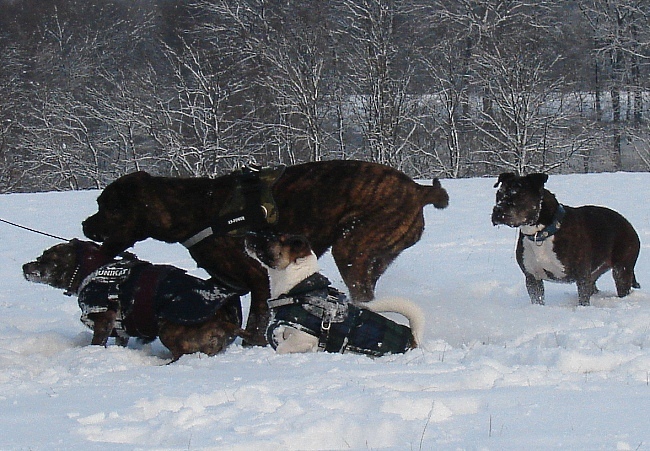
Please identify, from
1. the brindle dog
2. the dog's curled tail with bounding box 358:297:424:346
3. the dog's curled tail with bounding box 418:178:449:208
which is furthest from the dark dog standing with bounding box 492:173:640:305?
the dog's curled tail with bounding box 358:297:424:346

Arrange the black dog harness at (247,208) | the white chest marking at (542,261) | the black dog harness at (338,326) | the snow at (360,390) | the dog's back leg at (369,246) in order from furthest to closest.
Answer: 1. the white chest marking at (542,261)
2. the dog's back leg at (369,246)
3. the black dog harness at (247,208)
4. the black dog harness at (338,326)
5. the snow at (360,390)

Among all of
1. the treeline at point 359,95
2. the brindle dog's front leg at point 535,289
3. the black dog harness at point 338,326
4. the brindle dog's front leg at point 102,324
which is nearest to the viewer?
the black dog harness at point 338,326

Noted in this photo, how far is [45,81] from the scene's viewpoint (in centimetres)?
3403

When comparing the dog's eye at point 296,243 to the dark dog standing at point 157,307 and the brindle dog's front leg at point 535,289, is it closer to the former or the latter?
the dark dog standing at point 157,307

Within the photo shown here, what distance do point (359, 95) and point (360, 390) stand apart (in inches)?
1139

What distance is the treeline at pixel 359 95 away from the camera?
30469mm

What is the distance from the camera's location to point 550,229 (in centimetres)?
670

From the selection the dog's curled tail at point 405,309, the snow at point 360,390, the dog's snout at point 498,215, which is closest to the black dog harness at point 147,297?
the snow at point 360,390

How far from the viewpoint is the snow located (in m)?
2.79

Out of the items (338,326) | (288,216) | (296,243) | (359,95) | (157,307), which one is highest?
(359,95)

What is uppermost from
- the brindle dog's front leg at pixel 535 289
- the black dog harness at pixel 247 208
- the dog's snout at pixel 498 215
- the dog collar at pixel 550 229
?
the black dog harness at pixel 247 208

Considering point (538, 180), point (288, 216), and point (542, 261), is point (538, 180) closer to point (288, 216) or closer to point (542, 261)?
point (542, 261)

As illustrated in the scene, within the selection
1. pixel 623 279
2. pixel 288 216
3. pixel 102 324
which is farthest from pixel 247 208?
pixel 623 279

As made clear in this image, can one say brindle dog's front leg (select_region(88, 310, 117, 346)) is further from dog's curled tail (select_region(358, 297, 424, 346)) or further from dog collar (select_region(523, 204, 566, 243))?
dog collar (select_region(523, 204, 566, 243))
